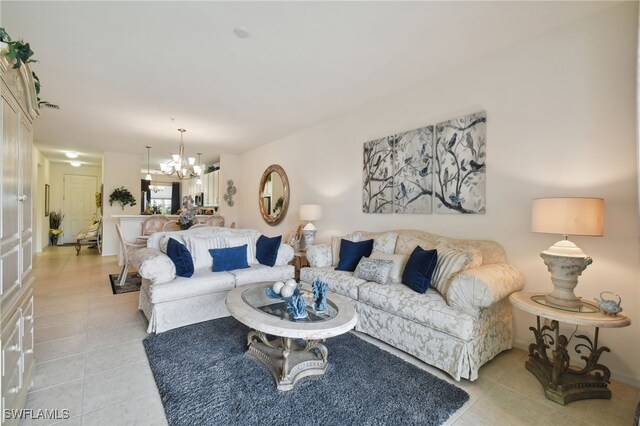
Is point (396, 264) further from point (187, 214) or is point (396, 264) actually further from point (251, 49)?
point (187, 214)

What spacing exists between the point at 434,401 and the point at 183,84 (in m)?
3.91

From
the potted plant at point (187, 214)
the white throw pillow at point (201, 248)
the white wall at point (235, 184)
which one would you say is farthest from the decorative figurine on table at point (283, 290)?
the white wall at point (235, 184)

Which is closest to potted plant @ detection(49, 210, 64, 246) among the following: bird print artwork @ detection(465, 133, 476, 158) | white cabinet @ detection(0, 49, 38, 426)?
white cabinet @ detection(0, 49, 38, 426)

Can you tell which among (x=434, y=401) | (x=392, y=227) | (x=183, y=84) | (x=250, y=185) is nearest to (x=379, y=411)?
(x=434, y=401)

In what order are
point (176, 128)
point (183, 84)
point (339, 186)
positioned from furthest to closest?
point (176, 128) → point (339, 186) → point (183, 84)

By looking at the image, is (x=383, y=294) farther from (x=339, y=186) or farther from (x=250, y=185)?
(x=250, y=185)

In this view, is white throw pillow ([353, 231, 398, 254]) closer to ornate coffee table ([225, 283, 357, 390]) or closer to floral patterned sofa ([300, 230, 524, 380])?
floral patterned sofa ([300, 230, 524, 380])

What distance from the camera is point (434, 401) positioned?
71.2 inches

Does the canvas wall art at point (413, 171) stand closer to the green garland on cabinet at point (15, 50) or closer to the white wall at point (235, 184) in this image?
the green garland on cabinet at point (15, 50)

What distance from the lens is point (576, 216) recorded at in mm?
1871

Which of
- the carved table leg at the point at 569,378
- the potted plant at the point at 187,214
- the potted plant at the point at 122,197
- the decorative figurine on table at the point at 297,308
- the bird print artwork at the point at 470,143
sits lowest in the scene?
the carved table leg at the point at 569,378

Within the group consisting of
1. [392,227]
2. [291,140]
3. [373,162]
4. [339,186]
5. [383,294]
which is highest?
[291,140]

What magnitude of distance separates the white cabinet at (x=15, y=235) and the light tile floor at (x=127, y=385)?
25 cm

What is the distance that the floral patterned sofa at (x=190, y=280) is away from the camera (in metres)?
2.77
